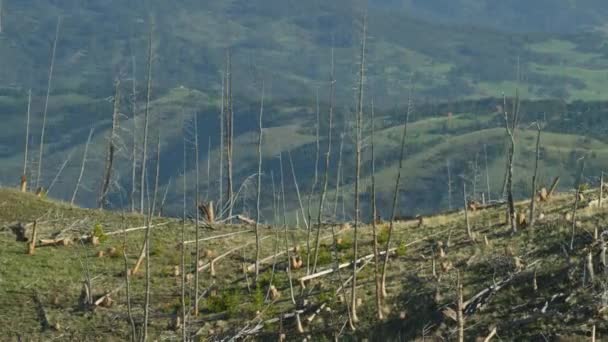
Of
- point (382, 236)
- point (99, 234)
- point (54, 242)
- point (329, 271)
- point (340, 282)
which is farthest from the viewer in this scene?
point (99, 234)

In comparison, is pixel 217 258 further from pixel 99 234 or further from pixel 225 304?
pixel 99 234

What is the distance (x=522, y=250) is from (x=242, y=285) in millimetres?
10789

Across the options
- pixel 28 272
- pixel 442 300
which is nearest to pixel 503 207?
pixel 442 300

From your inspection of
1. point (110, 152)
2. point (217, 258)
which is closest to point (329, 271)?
point (217, 258)

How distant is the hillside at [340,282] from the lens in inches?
1230

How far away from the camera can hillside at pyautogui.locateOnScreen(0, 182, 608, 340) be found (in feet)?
103

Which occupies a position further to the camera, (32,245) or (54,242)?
(54,242)

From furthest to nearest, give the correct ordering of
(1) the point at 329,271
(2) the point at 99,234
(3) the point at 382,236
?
1. (2) the point at 99,234
2. (3) the point at 382,236
3. (1) the point at 329,271

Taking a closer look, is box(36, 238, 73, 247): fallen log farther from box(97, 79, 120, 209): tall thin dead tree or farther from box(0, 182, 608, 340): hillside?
box(97, 79, 120, 209): tall thin dead tree

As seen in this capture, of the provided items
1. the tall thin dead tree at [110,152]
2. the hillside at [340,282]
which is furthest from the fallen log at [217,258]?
the tall thin dead tree at [110,152]

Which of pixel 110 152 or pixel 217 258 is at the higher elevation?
pixel 217 258

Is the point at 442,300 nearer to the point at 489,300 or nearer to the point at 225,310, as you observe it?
the point at 489,300

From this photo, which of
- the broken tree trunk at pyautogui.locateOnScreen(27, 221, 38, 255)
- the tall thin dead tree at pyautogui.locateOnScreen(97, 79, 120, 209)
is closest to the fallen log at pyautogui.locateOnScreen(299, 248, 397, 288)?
the broken tree trunk at pyautogui.locateOnScreen(27, 221, 38, 255)

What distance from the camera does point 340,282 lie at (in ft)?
121
